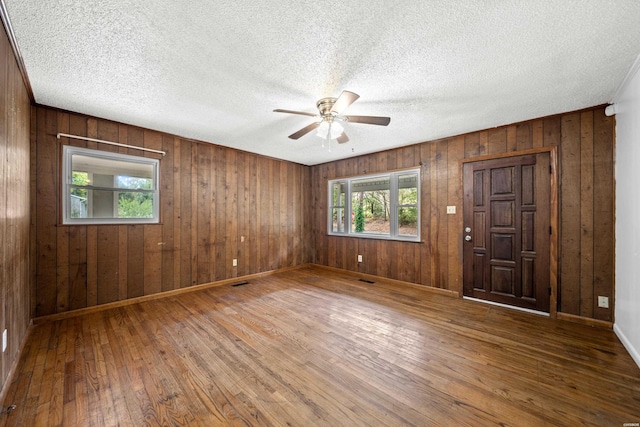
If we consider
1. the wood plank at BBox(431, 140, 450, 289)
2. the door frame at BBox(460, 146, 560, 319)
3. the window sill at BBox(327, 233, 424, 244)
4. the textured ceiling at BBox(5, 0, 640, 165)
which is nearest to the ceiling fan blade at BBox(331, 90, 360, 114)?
the textured ceiling at BBox(5, 0, 640, 165)

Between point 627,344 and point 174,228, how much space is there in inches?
219

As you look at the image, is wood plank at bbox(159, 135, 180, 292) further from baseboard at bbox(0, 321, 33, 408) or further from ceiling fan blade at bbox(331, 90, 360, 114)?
ceiling fan blade at bbox(331, 90, 360, 114)

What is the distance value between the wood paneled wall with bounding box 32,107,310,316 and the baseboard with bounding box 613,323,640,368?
193 inches

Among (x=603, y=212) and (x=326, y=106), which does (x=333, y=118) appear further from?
(x=603, y=212)

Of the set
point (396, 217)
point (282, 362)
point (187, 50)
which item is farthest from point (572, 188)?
point (187, 50)

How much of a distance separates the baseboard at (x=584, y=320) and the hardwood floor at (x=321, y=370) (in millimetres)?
118

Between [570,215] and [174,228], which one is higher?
[570,215]

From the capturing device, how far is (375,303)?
3566 millimetres

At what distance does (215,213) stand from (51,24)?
3103mm

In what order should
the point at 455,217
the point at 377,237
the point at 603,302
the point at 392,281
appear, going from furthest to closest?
the point at 377,237, the point at 392,281, the point at 455,217, the point at 603,302

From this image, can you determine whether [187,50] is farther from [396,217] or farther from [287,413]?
[396,217]

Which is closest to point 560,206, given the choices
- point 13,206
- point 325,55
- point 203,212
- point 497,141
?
point 497,141

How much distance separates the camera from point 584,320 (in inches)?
112

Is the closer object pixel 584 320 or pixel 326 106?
pixel 326 106
